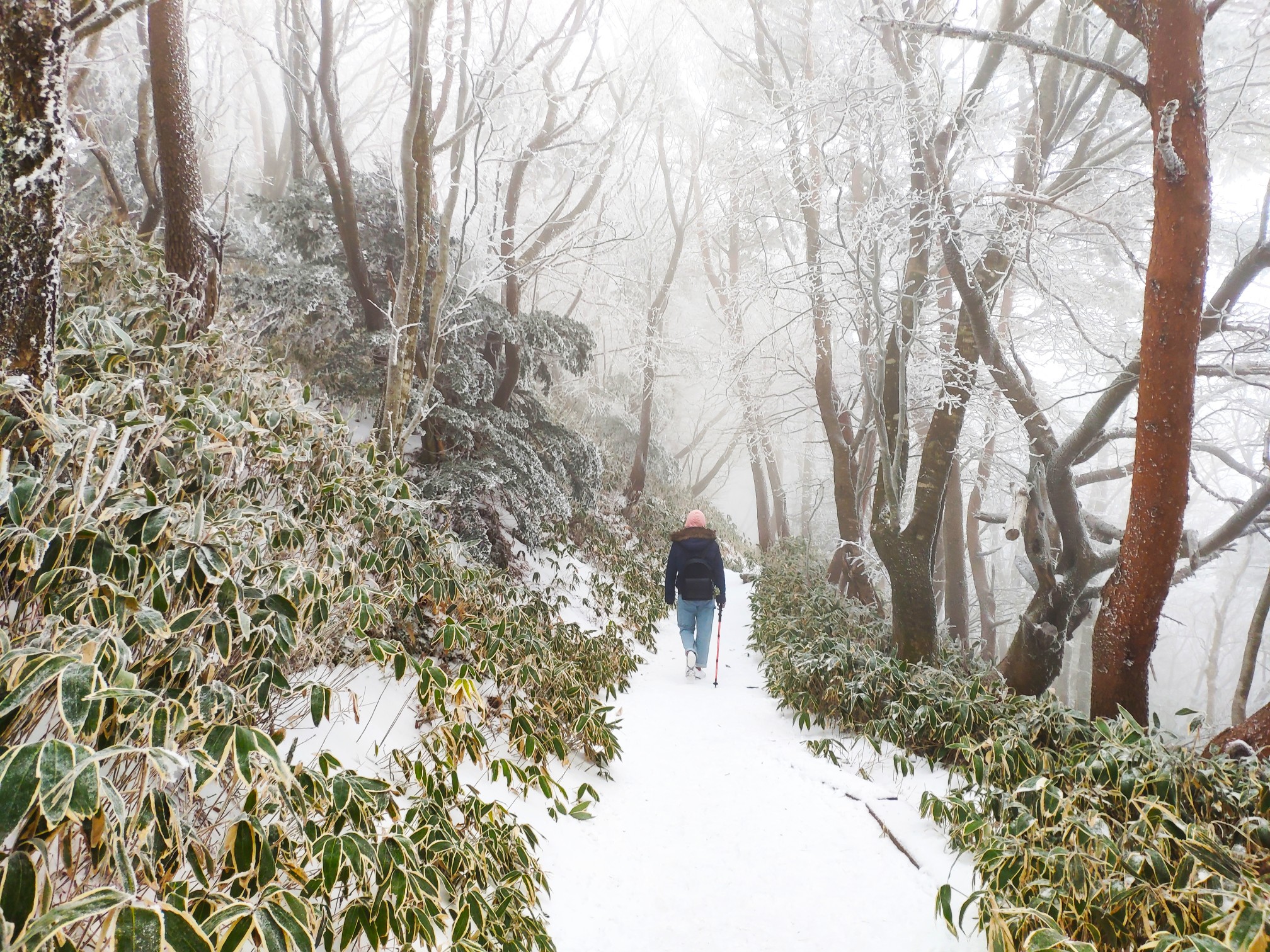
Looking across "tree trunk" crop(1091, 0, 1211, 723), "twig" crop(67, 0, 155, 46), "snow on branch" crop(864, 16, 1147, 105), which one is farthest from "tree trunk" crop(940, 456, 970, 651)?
"twig" crop(67, 0, 155, 46)

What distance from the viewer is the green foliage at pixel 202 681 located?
108 centimetres

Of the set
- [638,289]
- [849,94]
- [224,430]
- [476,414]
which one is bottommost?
[224,430]

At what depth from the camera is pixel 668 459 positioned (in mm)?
15078

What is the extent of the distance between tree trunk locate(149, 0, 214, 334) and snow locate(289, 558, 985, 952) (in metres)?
2.72

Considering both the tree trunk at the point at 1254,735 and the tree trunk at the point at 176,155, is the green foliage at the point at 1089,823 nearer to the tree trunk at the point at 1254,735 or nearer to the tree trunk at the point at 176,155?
the tree trunk at the point at 1254,735

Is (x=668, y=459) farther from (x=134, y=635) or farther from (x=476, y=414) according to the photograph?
(x=134, y=635)

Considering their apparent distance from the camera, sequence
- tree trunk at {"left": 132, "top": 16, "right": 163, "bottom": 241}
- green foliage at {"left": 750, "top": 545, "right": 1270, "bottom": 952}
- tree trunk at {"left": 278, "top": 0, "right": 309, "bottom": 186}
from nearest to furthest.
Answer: green foliage at {"left": 750, "top": 545, "right": 1270, "bottom": 952} → tree trunk at {"left": 278, "top": 0, "right": 309, "bottom": 186} → tree trunk at {"left": 132, "top": 16, "right": 163, "bottom": 241}

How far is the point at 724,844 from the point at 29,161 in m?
3.80

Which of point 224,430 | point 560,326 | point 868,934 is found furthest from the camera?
point 560,326

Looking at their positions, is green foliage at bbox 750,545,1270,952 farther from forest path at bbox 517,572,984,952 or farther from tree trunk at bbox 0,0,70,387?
tree trunk at bbox 0,0,70,387

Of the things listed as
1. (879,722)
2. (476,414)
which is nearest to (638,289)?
(476,414)

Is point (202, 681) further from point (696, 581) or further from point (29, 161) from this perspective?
point (696, 581)

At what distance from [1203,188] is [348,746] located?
16.1 ft

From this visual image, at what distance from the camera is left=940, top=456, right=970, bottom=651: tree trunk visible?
26.7ft
